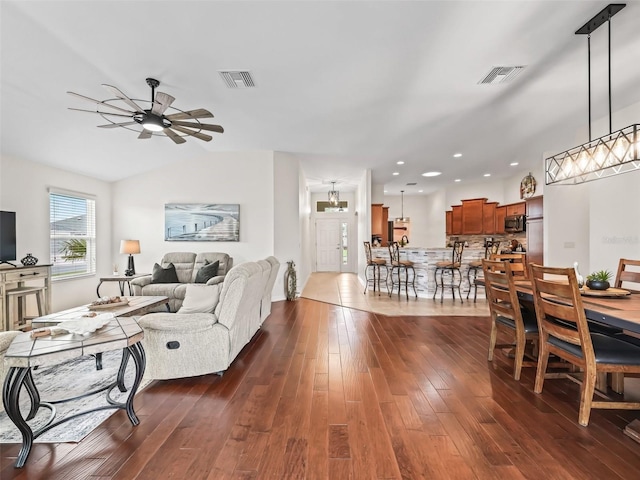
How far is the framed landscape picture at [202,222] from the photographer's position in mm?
6316

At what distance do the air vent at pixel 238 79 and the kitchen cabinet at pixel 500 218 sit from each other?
7978mm

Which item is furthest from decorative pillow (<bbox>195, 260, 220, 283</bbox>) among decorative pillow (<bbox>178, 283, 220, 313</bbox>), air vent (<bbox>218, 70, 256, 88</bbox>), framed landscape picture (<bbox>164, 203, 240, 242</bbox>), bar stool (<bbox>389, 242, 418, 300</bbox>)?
bar stool (<bbox>389, 242, 418, 300</bbox>)

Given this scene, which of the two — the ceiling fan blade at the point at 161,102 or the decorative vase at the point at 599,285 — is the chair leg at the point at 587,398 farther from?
the ceiling fan blade at the point at 161,102

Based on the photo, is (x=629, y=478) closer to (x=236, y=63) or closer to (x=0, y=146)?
(x=236, y=63)

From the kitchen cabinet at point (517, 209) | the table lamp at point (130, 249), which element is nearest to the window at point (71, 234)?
the table lamp at point (130, 249)

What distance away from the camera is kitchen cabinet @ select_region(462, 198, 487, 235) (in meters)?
9.20

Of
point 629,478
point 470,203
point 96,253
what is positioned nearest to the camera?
point 629,478

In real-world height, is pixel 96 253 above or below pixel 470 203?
below

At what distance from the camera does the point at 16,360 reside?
66.7 inches

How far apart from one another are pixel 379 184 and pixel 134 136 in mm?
6778

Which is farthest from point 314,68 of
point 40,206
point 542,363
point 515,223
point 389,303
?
point 515,223

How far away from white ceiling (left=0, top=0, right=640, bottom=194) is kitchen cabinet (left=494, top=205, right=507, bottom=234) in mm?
3288

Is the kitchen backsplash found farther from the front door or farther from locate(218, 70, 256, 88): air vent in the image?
locate(218, 70, 256, 88): air vent

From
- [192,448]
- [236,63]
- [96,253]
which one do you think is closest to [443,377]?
[192,448]
